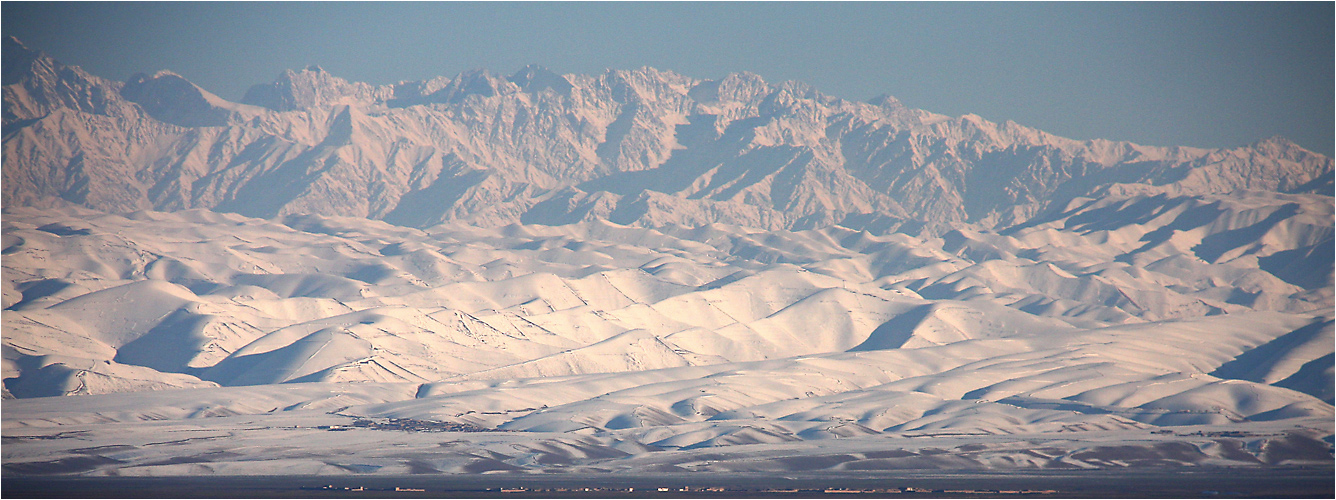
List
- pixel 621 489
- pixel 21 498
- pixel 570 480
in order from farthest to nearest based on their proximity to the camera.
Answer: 1. pixel 570 480
2. pixel 621 489
3. pixel 21 498

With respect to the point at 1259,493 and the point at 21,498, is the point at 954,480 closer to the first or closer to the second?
the point at 1259,493

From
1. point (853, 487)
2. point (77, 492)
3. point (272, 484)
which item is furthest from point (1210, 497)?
point (77, 492)

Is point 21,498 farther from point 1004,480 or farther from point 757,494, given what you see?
point 1004,480

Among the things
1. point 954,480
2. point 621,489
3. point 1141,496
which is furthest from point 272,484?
point 1141,496

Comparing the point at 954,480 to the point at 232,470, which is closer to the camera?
the point at 954,480

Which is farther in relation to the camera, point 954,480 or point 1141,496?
point 954,480

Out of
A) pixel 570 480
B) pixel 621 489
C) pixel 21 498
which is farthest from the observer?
pixel 570 480

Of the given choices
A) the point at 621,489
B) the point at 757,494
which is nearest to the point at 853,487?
the point at 757,494
